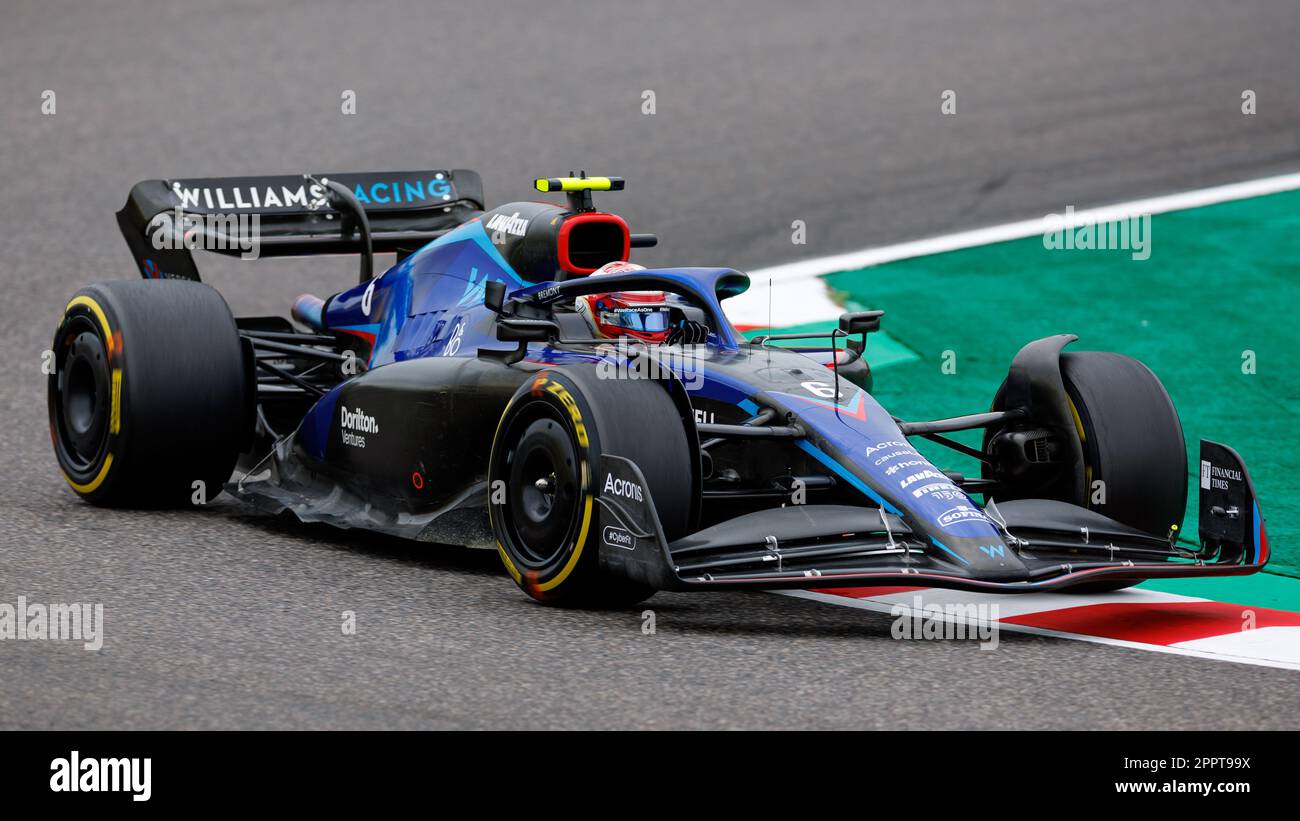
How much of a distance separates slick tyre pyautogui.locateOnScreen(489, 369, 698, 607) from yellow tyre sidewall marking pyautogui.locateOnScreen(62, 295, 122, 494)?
199 cm

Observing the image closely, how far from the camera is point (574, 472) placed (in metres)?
6.06

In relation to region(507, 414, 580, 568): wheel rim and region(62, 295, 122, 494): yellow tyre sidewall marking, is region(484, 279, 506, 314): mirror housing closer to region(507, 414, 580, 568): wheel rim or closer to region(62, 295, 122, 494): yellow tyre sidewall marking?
region(507, 414, 580, 568): wheel rim

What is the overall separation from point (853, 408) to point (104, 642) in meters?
2.51

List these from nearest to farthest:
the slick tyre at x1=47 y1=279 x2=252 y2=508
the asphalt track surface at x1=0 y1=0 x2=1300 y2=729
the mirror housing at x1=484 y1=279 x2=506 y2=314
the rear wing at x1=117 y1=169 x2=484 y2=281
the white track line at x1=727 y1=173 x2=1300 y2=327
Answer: the asphalt track surface at x1=0 y1=0 x2=1300 y2=729
the mirror housing at x1=484 y1=279 x2=506 y2=314
the slick tyre at x1=47 y1=279 x2=252 y2=508
the rear wing at x1=117 y1=169 x2=484 y2=281
the white track line at x1=727 y1=173 x2=1300 y2=327

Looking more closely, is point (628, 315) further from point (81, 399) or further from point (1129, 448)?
point (81, 399)

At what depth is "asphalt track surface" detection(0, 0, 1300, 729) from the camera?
522 centimetres

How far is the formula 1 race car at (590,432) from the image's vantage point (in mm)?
5938

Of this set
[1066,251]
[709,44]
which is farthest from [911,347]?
[709,44]

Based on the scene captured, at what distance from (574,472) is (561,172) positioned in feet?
32.4

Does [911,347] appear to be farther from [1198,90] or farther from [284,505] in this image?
[1198,90]

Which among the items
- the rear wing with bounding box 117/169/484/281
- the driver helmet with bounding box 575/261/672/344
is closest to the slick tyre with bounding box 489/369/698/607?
the driver helmet with bounding box 575/261/672/344

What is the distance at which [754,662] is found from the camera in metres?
5.59

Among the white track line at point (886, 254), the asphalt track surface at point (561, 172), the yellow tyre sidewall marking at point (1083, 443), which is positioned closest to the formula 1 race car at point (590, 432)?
the yellow tyre sidewall marking at point (1083, 443)
